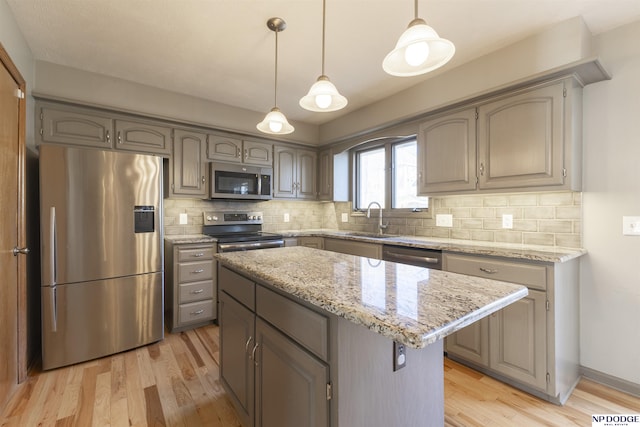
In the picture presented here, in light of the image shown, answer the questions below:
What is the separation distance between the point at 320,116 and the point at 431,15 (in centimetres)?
211

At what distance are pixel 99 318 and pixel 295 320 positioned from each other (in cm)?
213

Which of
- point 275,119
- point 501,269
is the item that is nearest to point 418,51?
point 275,119

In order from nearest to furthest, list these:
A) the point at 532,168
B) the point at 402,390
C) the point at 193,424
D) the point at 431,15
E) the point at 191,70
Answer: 1. the point at 402,390
2. the point at 193,424
3. the point at 431,15
4. the point at 532,168
5. the point at 191,70

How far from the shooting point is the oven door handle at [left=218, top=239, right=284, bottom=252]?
116 inches

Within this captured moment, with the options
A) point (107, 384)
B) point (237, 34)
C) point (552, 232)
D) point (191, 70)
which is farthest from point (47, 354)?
point (552, 232)

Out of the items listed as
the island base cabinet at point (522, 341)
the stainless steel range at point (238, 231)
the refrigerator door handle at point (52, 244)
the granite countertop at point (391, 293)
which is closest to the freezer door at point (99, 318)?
the refrigerator door handle at point (52, 244)

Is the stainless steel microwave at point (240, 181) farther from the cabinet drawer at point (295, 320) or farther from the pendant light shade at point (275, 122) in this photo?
the cabinet drawer at point (295, 320)

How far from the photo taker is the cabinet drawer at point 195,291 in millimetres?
2826

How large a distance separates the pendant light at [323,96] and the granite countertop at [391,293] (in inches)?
34.4

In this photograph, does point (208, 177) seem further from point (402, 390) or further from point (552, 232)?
point (552, 232)

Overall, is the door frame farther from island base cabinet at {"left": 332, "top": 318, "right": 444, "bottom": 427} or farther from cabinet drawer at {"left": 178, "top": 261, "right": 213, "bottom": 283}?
island base cabinet at {"left": 332, "top": 318, "right": 444, "bottom": 427}

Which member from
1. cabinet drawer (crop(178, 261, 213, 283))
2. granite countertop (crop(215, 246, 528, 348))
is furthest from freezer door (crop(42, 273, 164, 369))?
granite countertop (crop(215, 246, 528, 348))

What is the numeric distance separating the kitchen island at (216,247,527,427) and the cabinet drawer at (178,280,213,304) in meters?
1.61

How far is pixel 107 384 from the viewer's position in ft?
6.52
